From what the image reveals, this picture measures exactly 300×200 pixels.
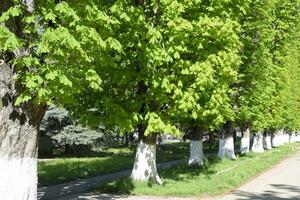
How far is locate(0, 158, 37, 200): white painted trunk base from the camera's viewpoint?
10750mm

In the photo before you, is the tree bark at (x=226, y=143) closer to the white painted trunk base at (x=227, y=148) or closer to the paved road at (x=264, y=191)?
the white painted trunk base at (x=227, y=148)

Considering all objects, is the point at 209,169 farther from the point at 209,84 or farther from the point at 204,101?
the point at 209,84

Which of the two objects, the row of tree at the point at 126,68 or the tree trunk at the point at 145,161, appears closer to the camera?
the row of tree at the point at 126,68

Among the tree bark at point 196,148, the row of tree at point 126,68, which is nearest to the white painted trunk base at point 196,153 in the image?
the tree bark at point 196,148

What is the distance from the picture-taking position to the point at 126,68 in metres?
17.9

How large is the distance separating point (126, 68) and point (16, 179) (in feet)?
25.5

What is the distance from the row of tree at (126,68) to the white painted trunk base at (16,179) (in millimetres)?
21

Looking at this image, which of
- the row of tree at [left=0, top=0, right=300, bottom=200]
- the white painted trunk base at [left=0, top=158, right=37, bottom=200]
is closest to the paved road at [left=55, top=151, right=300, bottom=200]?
the row of tree at [left=0, top=0, right=300, bottom=200]

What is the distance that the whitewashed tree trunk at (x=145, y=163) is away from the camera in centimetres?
1861

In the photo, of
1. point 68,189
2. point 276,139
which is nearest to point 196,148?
point 68,189

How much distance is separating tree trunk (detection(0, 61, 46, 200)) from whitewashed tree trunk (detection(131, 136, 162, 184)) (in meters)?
7.90

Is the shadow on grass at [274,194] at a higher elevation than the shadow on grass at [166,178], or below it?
below

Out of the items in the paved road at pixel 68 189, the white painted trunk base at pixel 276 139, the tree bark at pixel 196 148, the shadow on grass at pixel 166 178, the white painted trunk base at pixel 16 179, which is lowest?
the paved road at pixel 68 189

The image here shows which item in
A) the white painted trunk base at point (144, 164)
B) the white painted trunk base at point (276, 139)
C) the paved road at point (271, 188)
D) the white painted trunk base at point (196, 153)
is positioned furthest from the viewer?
the white painted trunk base at point (276, 139)
